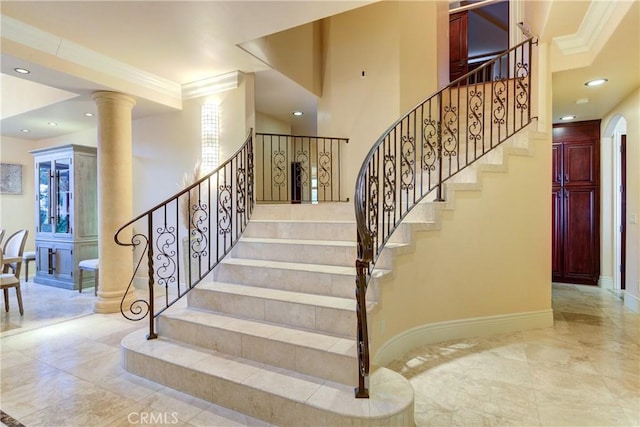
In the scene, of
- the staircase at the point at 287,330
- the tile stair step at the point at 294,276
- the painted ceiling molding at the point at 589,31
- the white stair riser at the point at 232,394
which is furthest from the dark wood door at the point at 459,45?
the white stair riser at the point at 232,394

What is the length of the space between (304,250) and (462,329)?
5.90ft

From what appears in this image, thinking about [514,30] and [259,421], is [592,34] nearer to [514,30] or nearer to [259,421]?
[514,30]

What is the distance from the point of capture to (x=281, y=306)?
2705 millimetres

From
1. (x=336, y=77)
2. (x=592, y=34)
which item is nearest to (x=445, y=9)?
(x=336, y=77)

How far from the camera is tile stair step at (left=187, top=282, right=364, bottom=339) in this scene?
8.13 ft

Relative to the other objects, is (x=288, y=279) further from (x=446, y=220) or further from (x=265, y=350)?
(x=446, y=220)

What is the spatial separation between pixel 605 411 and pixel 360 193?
6.89ft

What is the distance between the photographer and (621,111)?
4.62m

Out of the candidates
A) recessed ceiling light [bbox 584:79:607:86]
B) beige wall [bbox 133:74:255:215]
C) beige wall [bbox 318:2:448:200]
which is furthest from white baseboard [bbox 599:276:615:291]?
beige wall [bbox 133:74:255:215]

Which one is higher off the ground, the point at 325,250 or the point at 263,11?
the point at 263,11

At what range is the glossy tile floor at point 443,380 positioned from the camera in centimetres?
213

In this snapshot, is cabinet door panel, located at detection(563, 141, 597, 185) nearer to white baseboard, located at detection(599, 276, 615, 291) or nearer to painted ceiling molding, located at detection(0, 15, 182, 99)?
white baseboard, located at detection(599, 276, 615, 291)

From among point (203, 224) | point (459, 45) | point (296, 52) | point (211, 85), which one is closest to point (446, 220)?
point (203, 224)

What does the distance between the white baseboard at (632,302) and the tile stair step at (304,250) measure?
3.47 m
